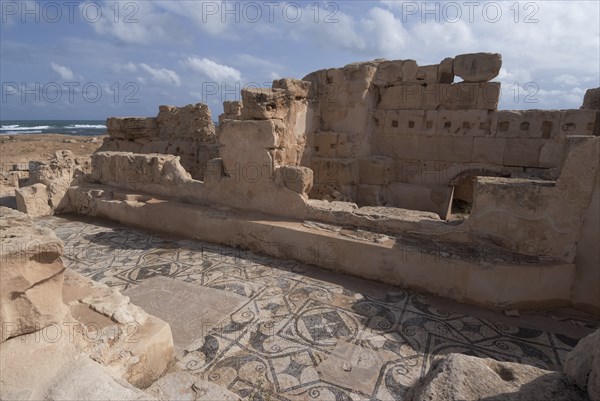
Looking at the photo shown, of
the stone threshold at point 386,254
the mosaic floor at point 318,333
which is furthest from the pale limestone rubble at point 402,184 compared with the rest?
the mosaic floor at point 318,333

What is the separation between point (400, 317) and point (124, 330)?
87.9 inches

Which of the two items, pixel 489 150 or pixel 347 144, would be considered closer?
pixel 489 150

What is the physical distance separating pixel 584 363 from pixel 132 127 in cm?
1120

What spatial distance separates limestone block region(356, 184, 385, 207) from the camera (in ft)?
20.7

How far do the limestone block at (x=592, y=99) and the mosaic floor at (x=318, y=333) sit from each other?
164 inches

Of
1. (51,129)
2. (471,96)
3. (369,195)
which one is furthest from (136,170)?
(51,129)

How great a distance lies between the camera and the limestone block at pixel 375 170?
20.3ft

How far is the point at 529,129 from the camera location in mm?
5680

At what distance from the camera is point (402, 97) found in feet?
20.8

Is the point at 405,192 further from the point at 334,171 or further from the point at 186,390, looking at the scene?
the point at 186,390

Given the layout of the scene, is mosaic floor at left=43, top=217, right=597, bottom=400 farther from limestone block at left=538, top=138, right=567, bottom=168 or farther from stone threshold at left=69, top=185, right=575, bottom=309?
limestone block at left=538, top=138, right=567, bottom=168

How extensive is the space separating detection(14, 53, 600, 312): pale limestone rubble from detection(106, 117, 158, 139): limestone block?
414 cm

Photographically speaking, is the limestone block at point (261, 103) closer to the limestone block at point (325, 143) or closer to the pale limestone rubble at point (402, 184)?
the pale limestone rubble at point (402, 184)

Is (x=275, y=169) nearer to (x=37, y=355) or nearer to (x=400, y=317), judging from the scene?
(x=400, y=317)
